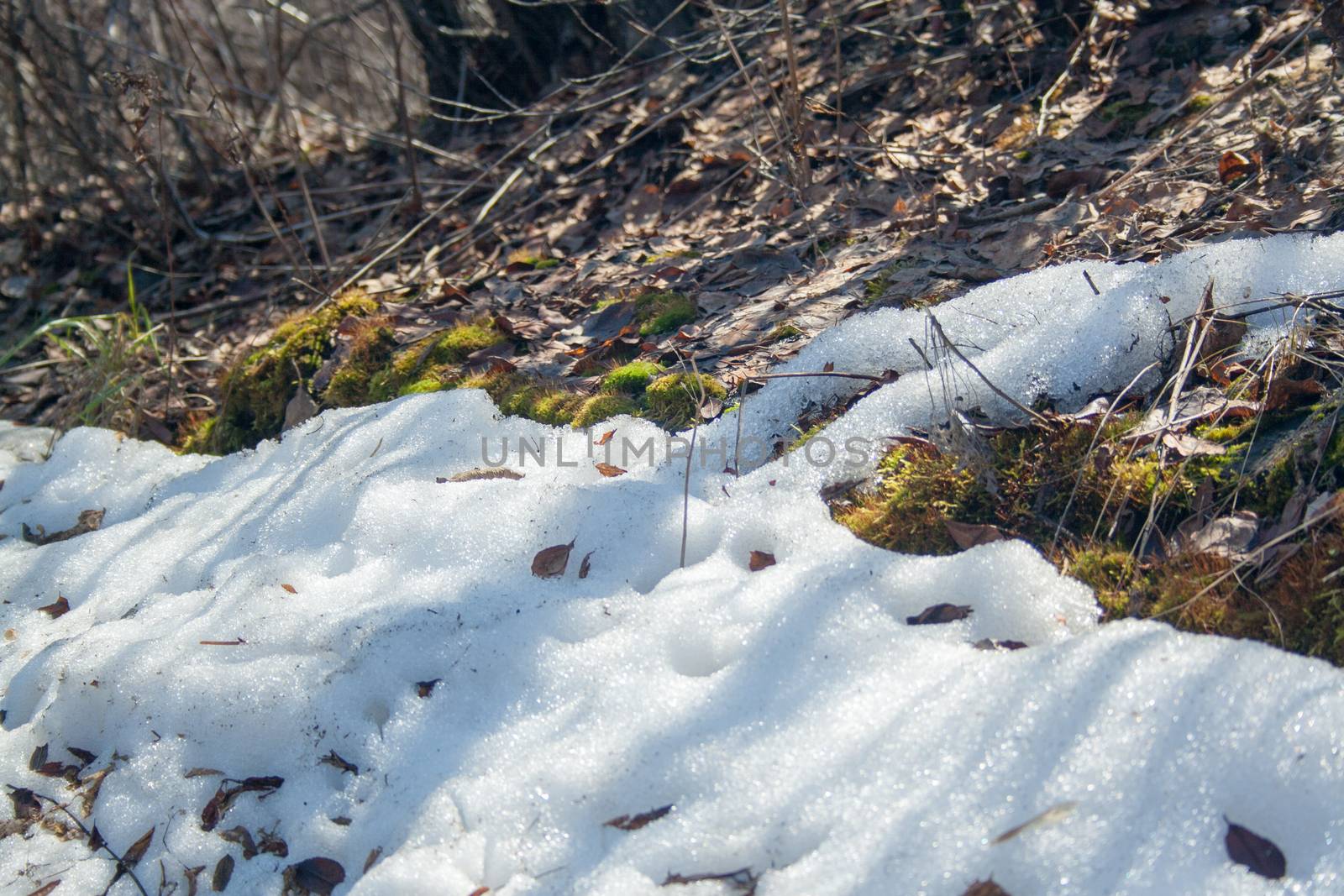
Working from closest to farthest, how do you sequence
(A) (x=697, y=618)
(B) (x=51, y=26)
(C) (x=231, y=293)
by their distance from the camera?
(A) (x=697, y=618)
(C) (x=231, y=293)
(B) (x=51, y=26)

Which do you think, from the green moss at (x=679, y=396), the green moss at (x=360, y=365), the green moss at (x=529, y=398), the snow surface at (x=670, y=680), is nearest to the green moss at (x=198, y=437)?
the green moss at (x=360, y=365)

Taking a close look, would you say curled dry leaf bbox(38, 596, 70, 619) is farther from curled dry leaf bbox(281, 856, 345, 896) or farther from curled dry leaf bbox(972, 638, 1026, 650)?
curled dry leaf bbox(972, 638, 1026, 650)

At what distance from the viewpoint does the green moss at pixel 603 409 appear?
3.20m

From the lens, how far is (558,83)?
597cm

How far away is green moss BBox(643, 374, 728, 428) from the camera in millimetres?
3086

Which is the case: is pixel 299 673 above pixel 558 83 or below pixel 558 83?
below

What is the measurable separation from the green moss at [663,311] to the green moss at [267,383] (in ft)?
4.14

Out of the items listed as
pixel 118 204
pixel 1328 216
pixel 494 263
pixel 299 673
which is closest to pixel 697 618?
pixel 299 673

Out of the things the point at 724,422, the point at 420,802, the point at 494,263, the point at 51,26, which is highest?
the point at 51,26

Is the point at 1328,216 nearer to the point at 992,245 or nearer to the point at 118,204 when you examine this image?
the point at 992,245

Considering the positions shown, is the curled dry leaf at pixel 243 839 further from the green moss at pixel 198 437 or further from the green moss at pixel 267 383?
the green moss at pixel 198 437

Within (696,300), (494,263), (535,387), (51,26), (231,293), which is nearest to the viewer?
(535,387)

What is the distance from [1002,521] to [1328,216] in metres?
1.55

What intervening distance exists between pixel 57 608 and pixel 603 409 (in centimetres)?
180
